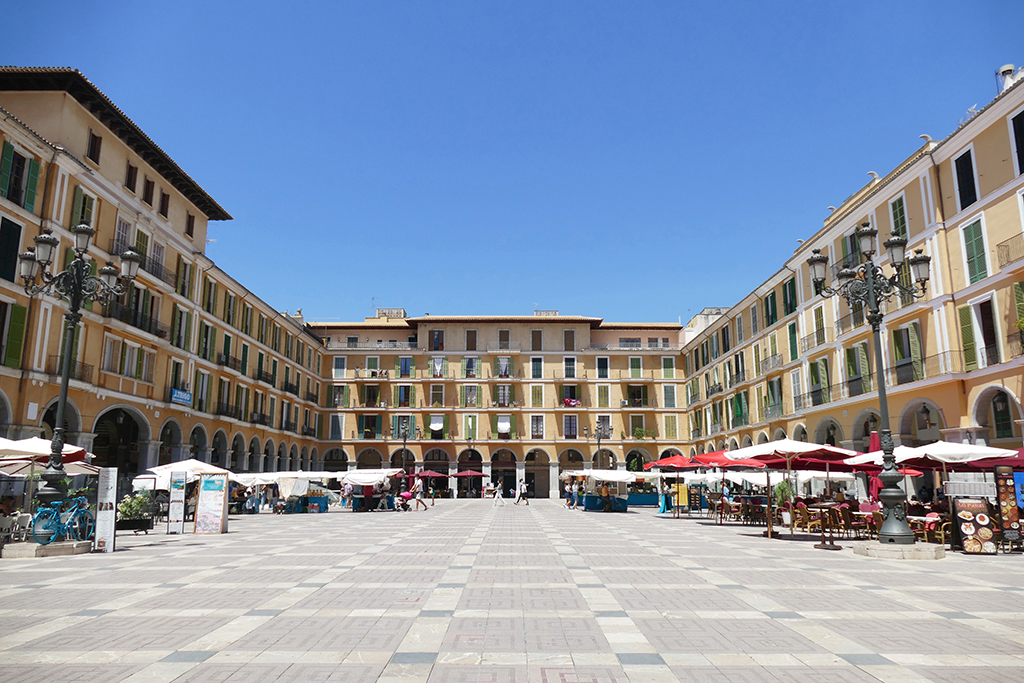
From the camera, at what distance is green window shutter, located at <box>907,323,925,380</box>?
24062 mm

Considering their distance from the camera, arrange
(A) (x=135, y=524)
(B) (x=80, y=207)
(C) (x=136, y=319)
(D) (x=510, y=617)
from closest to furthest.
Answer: (D) (x=510, y=617) < (A) (x=135, y=524) < (B) (x=80, y=207) < (C) (x=136, y=319)

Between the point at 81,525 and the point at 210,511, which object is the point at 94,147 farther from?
the point at 81,525

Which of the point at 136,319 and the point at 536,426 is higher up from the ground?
the point at 136,319

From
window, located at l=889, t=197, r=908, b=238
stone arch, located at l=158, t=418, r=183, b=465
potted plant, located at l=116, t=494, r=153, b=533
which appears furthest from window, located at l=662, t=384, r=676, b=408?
potted plant, located at l=116, t=494, r=153, b=533

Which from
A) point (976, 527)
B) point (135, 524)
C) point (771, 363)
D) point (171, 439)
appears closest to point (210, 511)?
point (135, 524)

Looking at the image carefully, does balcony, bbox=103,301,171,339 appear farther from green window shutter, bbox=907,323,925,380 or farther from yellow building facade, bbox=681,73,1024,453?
green window shutter, bbox=907,323,925,380

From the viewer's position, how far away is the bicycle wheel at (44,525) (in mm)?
13539

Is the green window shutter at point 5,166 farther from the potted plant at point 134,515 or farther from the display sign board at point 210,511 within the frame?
the display sign board at point 210,511

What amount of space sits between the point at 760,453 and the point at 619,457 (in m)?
38.4

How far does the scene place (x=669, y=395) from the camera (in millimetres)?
56156

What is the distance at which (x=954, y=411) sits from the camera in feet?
73.3

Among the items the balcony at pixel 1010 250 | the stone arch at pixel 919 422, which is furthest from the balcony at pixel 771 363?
the balcony at pixel 1010 250

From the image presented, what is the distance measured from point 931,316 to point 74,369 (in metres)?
30.3

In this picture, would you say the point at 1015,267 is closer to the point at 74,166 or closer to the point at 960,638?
the point at 960,638
